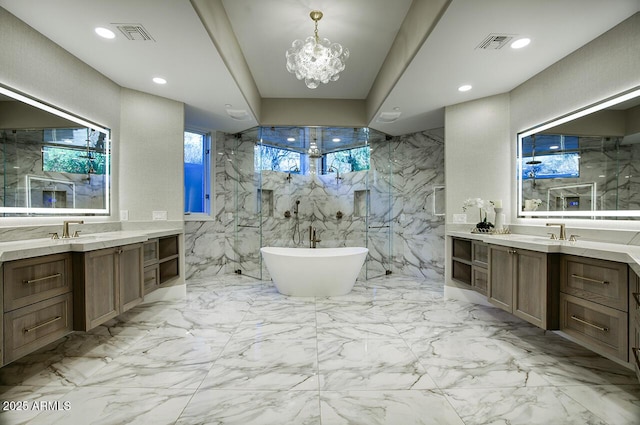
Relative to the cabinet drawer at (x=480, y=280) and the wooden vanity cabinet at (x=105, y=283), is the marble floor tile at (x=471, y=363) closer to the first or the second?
the cabinet drawer at (x=480, y=280)

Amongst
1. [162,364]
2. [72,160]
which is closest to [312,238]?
[162,364]

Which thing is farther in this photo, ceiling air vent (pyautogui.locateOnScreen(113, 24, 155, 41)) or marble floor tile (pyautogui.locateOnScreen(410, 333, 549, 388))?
ceiling air vent (pyautogui.locateOnScreen(113, 24, 155, 41))

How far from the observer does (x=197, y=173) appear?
4.82 metres

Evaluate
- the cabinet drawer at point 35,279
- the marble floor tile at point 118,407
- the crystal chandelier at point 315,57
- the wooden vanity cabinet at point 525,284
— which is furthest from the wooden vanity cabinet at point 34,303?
the wooden vanity cabinet at point 525,284

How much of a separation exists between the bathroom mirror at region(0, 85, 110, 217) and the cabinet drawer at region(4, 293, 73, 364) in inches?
35.0

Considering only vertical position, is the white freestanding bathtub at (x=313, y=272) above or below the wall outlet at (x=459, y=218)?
below

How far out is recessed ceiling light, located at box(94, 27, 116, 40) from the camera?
7.55 feet

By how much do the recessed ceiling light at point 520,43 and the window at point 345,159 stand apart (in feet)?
7.90

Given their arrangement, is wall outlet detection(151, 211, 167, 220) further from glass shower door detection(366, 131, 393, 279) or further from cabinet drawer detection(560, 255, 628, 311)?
cabinet drawer detection(560, 255, 628, 311)

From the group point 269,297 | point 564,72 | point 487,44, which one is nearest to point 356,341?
point 269,297

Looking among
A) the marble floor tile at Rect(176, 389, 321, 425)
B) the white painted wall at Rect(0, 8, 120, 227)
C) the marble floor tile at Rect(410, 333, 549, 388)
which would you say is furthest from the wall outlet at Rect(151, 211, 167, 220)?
the marble floor tile at Rect(410, 333, 549, 388)

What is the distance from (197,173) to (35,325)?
3.34m

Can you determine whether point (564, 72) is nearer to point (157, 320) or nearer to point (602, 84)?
point (602, 84)

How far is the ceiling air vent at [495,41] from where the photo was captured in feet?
7.63
